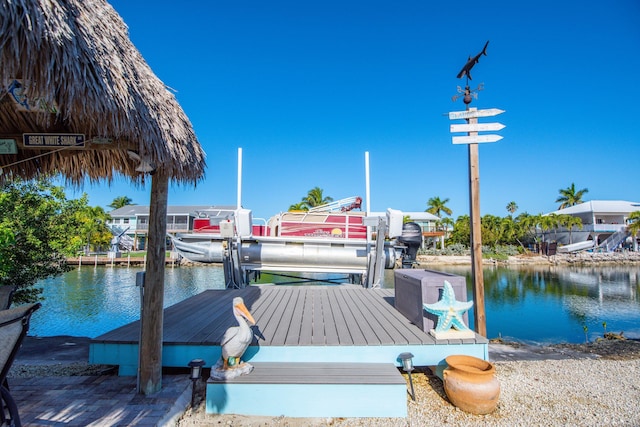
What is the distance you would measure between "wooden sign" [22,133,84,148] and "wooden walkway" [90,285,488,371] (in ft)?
6.70

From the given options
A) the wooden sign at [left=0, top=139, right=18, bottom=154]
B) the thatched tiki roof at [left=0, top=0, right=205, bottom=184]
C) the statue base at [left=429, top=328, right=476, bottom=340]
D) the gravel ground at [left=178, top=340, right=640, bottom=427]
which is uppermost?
the thatched tiki roof at [left=0, top=0, right=205, bottom=184]

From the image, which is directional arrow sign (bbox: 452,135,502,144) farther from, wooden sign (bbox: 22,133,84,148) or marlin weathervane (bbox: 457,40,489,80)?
wooden sign (bbox: 22,133,84,148)

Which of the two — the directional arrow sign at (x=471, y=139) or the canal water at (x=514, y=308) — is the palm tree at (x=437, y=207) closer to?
the canal water at (x=514, y=308)

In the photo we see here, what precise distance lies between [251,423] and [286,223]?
22.2 ft

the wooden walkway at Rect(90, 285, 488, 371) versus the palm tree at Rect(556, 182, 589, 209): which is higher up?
the palm tree at Rect(556, 182, 589, 209)

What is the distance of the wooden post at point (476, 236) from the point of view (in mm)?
5012

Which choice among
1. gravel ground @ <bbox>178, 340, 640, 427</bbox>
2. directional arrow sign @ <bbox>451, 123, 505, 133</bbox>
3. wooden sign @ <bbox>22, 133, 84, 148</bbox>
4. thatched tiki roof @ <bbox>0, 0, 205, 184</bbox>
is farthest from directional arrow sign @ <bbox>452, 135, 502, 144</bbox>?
wooden sign @ <bbox>22, 133, 84, 148</bbox>

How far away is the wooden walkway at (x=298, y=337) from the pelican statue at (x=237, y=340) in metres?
0.39

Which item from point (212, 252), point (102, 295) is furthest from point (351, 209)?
point (102, 295)

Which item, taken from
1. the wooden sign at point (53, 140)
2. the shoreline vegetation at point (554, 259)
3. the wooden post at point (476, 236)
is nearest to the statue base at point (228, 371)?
the wooden sign at point (53, 140)

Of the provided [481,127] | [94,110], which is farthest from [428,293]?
[94,110]

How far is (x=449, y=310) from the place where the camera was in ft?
12.0

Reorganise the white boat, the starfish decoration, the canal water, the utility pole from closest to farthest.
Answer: the starfish decoration < the utility pole < the canal water < the white boat

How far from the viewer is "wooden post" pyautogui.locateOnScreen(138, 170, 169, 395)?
2963 mm
